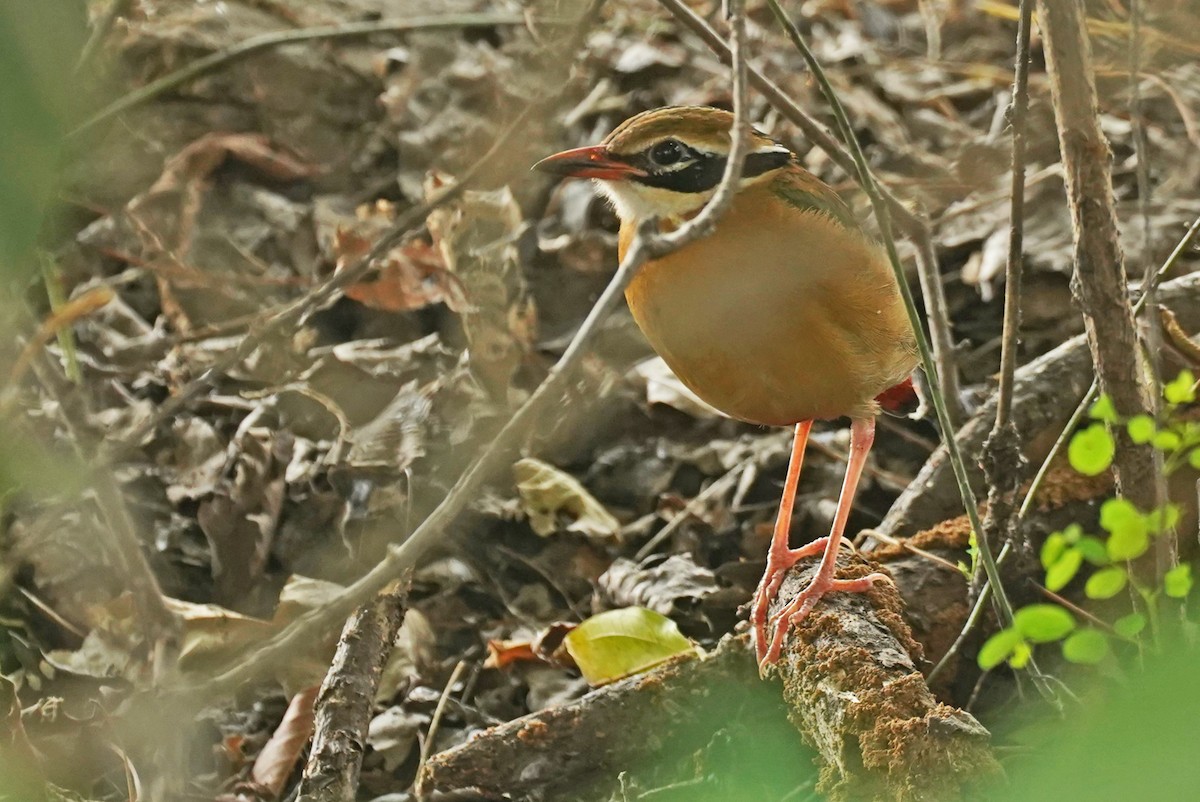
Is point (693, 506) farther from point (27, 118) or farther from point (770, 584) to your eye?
point (27, 118)

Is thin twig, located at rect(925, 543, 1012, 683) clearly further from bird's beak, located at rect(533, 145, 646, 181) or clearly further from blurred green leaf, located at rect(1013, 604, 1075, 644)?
bird's beak, located at rect(533, 145, 646, 181)

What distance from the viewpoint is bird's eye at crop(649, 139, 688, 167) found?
2.94 metres

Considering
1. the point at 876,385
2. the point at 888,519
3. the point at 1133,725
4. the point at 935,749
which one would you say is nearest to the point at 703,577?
the point at 888,519

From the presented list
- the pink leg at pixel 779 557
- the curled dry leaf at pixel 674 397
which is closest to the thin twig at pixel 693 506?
the curled dry leaf at pixel 674 397

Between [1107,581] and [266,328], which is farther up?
[266,328]

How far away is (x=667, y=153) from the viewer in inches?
116

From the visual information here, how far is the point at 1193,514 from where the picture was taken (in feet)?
10.3

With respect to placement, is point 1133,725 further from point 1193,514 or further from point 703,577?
point 703,577

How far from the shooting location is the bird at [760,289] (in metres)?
2.76

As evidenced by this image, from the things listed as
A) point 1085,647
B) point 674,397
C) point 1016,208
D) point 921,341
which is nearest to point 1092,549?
point 1085,647

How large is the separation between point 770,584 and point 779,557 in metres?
0.11

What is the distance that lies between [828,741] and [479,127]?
169 inches

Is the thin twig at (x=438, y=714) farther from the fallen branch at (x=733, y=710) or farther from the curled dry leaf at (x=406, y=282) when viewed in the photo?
the curled dry leaf at (x=406, y=282)

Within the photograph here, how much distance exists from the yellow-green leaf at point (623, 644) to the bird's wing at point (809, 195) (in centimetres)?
116
